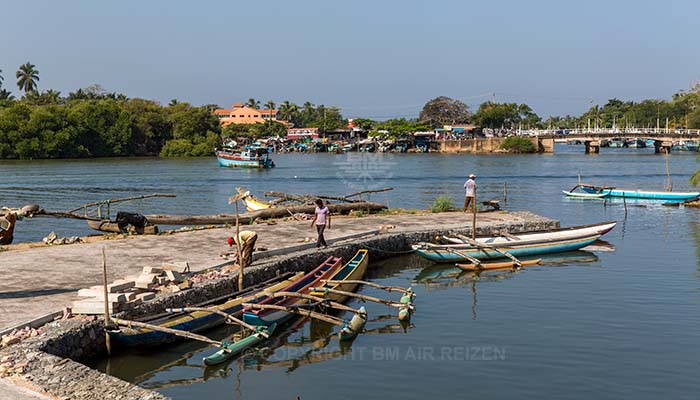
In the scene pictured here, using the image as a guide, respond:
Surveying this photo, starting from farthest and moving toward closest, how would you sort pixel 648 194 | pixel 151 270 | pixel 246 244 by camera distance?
1. pixel 648 194
2. pixel 246 244
3. pixel 151 270

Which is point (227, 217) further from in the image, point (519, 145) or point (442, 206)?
point (519, 145)

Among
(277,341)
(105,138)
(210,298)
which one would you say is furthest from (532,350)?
(105,138)

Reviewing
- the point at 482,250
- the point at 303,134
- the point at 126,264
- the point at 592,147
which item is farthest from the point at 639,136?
the point at 126,264

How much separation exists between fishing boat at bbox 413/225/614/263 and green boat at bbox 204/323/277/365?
9.80 meters

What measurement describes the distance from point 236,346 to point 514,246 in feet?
45.7

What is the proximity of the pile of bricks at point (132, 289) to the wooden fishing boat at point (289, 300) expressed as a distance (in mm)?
1756

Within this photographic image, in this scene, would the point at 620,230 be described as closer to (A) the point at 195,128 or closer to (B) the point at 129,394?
(B) the point at 129,394

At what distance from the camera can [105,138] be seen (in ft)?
A: 420

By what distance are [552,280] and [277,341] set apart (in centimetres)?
1051

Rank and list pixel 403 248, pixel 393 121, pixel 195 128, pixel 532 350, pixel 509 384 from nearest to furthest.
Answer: pixel 509 384 < pixel 532 350 < pixel 403 248 < pixel 195 128 < pixel 393 121

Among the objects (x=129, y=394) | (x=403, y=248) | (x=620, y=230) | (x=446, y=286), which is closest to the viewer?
(x=129, y=394)

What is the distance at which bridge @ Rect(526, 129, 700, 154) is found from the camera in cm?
13262

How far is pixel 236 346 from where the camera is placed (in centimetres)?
1523

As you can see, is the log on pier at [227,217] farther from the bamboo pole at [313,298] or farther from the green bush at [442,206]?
the bamboo pole at [313,298]
